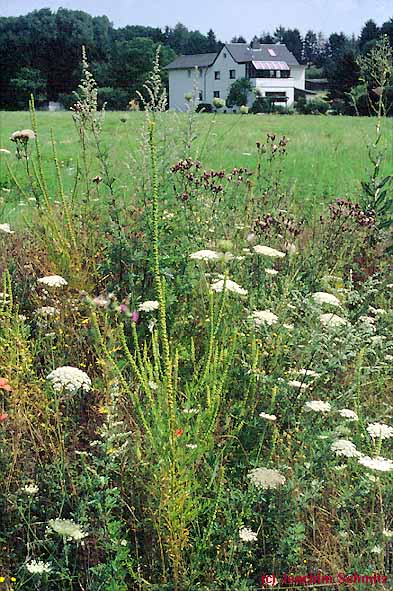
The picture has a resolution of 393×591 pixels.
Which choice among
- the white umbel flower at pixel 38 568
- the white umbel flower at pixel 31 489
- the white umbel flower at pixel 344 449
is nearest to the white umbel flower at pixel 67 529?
the white umbel flower at pixel 38 568

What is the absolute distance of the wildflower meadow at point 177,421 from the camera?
8.11 ft

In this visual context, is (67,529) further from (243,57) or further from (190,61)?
(190,61)

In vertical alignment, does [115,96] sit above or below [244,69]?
below

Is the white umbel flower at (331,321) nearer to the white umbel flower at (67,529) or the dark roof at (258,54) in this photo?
the white umbel flower at (67,529)

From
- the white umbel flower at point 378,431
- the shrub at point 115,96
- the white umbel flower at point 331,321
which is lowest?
the white umbel flower at point 378,431

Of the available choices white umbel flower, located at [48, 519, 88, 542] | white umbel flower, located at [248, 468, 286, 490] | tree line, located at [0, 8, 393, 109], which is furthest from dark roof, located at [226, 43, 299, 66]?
white umbel flower, located at [48, 519, 88, 542]

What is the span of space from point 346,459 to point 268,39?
368ft

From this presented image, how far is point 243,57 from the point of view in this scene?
7438 cm

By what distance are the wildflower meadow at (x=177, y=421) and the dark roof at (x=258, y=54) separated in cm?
7308

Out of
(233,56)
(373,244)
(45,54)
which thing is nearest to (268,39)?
(233,56)

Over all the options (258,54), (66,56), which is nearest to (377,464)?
(66,56)

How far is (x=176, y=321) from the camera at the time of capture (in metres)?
3.88

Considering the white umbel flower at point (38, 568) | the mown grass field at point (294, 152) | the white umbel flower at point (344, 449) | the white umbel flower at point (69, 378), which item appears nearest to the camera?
the white umbel flower at point (38, 568)

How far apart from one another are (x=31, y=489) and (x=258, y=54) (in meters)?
78.6
